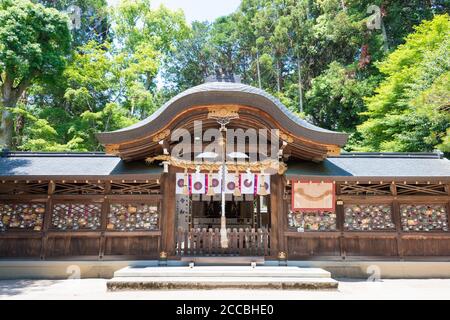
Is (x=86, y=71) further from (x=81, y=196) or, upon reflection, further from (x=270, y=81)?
(x=270, y=81)

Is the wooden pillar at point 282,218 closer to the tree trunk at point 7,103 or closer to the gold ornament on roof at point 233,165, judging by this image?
the gold ornament on roof at point 233,165

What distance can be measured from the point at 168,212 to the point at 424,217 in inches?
277

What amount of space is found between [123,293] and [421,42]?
60.0 ft

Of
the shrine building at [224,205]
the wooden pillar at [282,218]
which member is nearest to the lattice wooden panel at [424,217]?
the shrine building at [224,205]

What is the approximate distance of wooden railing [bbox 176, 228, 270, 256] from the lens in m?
8.51

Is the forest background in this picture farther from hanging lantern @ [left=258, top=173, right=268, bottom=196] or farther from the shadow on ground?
the shadow on ground

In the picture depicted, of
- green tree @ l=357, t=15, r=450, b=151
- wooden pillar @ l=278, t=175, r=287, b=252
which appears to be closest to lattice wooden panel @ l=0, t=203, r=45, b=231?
wooden pillar @ l=278, t=175, r=287, b=252

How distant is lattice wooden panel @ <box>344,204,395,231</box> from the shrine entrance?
228cm

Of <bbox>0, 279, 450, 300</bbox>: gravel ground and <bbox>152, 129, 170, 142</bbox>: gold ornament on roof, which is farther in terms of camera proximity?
<bbox>152, 129, 170, 142</bbox>: gold ornament on roof

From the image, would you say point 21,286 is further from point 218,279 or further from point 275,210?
point 275,210

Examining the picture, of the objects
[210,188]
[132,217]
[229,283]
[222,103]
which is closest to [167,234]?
[132,217]

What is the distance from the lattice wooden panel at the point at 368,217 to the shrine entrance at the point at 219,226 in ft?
7.49

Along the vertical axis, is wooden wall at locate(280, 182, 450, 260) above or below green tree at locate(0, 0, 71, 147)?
below

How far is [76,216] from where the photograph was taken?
8797 mm
